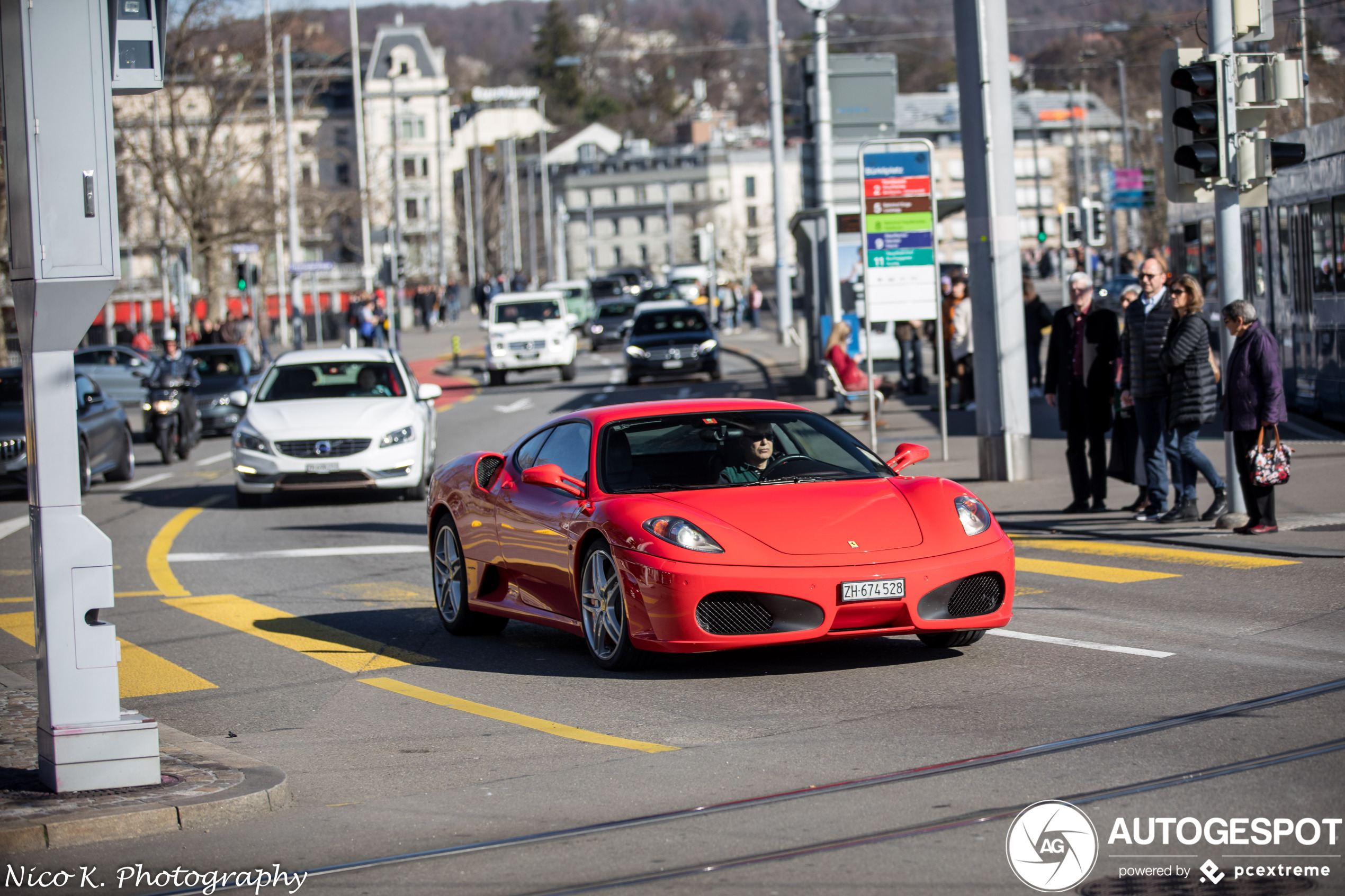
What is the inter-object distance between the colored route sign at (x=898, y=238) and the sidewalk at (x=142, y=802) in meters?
12.5

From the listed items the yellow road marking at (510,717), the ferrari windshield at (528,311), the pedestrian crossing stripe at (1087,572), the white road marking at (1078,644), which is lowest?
the yellow road marking at (510,717)

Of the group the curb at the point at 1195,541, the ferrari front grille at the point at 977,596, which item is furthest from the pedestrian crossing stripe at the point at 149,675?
the curb at the point at 1195,541

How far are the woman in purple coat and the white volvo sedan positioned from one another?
916 centimetres

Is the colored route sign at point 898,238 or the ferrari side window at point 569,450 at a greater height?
the colored route sign at point 898,238

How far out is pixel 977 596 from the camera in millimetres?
8328

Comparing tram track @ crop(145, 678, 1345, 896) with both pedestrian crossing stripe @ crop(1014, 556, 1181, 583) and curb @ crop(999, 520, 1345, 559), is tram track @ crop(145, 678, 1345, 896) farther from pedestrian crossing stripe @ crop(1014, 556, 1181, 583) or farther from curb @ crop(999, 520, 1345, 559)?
curb @ crop(999, 520, 1345, 559)

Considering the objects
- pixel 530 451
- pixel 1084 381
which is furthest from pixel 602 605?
pixel 1084 381

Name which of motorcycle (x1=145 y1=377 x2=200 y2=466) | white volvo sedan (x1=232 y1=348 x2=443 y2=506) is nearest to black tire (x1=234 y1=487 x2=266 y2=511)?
white volvo sedan (x1=232 y1=348 x2=443 y2=506)

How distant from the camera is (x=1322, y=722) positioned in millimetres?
6582

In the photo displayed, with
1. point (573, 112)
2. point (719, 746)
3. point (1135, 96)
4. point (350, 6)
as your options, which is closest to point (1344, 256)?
point (719, 746)

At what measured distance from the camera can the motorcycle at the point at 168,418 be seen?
25.5 meters

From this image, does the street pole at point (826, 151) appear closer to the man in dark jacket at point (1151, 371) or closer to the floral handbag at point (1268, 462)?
the man in dark jacket at point (1151, 371)

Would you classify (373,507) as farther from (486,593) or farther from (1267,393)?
(1267,393)

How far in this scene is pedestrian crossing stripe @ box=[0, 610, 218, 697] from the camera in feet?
29.7
